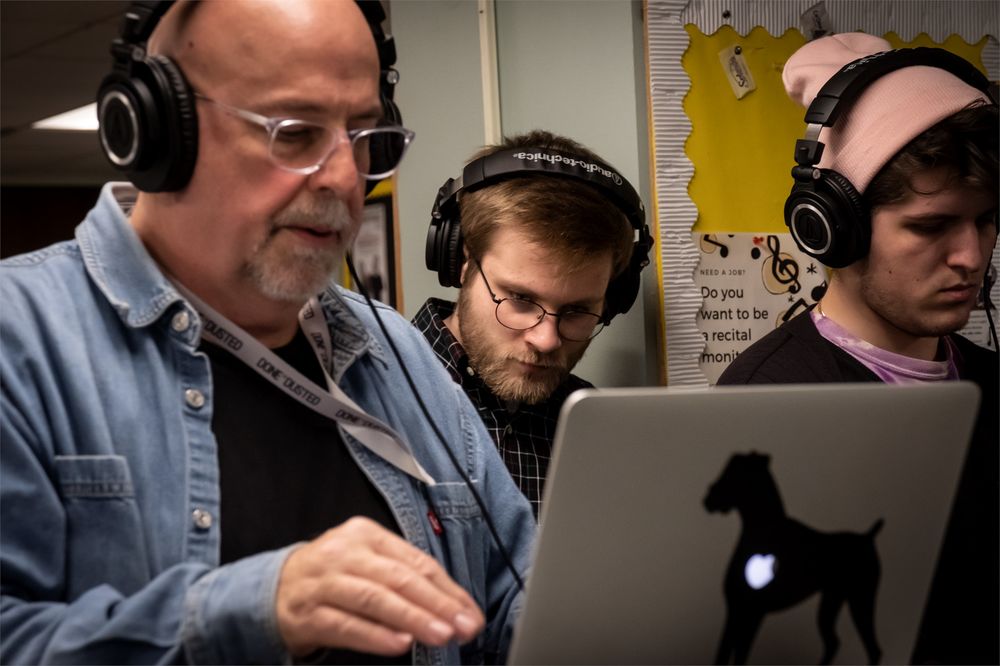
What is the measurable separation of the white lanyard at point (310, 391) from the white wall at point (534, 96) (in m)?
1.08

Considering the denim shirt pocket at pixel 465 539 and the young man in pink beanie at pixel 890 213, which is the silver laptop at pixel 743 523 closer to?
the denim shirt pocket at pixel 465 539

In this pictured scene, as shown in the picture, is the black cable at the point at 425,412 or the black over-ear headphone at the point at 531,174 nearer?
the black cable at the point at 425,412

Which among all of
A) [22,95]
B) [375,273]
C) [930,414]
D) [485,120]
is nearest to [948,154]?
[930,414]

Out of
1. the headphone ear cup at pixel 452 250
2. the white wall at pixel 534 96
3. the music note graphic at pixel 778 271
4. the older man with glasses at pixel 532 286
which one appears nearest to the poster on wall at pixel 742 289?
the music note graphic at pixel 778 271

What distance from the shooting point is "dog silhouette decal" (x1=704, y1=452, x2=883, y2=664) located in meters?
0.90

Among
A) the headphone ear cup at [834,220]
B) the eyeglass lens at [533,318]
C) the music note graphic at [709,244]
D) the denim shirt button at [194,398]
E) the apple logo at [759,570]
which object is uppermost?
the headphone ear cup at [834,220]

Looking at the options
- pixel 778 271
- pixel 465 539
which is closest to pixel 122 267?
pixel 465 539

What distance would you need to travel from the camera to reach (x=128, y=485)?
3.48 ft

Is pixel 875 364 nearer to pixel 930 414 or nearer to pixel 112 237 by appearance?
pixel 930 414

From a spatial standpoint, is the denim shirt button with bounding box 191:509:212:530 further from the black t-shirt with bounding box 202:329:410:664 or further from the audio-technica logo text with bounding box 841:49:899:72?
the audio-technica logo text with bounding box 841:49:899:72

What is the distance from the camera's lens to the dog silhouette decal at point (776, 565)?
0.90m

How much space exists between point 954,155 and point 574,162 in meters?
0.63

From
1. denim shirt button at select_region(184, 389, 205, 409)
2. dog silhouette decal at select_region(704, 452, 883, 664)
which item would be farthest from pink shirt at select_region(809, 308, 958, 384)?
denim shirt button at select_region(184, 389, 205, 409)

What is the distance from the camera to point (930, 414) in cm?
96
